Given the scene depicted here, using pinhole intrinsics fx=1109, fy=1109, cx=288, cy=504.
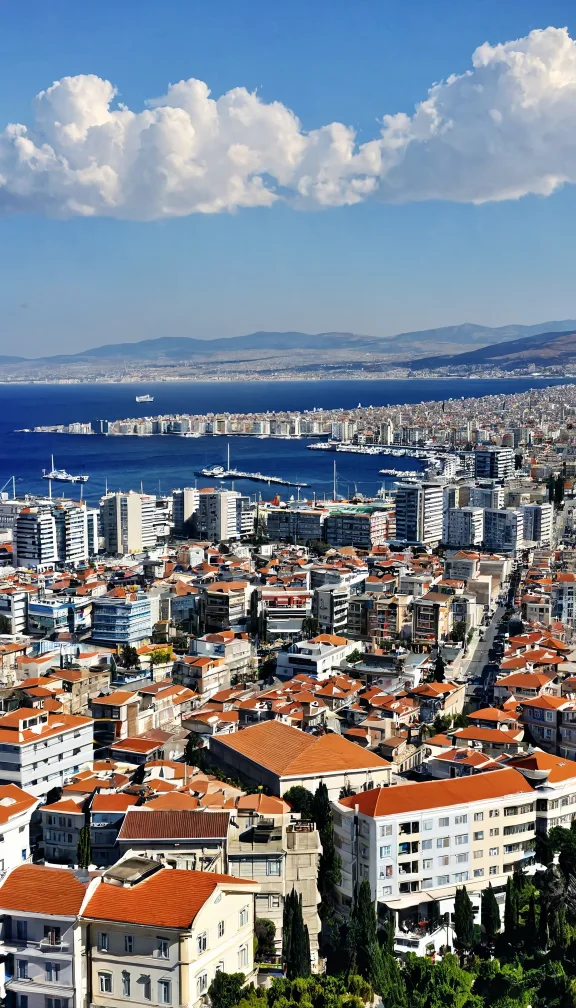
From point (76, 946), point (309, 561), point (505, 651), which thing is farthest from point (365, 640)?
point (76, 946)

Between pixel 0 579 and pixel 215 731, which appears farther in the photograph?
pixel 0 579

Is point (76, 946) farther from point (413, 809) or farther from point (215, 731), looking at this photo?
point (215, 731)

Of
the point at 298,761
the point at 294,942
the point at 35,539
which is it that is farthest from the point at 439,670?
the point at 35,539

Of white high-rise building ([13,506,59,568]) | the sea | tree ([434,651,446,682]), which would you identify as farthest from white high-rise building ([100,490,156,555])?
tree ([434,651,446,682])

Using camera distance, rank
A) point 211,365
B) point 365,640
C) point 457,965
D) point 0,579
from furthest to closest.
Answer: point 211,365 → point 0,579 → point 365,640 → point 457,965

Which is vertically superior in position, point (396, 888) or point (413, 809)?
point (413, 809)

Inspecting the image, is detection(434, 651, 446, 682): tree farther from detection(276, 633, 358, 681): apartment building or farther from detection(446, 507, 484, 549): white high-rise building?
detection(446, 507, 484, 549): white high-rise building

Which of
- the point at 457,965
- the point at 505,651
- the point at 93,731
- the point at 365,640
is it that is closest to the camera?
the point at 457,965
